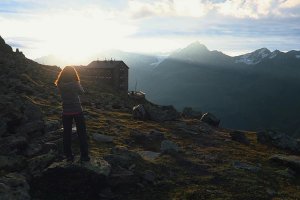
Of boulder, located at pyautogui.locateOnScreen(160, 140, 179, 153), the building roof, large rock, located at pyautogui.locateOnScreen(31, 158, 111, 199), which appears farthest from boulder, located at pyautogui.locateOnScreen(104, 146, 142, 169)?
the building roof

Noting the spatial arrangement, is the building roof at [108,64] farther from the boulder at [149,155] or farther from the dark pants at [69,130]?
the dark pants at [69,130]

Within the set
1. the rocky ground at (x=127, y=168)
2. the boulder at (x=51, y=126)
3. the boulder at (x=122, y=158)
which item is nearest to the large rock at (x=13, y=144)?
the rocky ground at (x=127, y=168)

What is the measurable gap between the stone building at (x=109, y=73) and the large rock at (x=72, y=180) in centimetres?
10848

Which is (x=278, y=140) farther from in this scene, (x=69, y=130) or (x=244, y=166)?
(x=69, y=130)

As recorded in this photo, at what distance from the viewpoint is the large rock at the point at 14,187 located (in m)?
15.7

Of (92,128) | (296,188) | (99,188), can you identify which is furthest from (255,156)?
(99,188)

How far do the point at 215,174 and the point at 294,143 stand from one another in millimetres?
18981

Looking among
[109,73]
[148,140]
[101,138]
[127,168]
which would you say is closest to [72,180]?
[127,168]

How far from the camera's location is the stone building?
418ft

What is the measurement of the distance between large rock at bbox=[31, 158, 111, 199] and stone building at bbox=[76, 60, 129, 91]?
10848 cm

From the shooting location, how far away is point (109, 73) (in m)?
128

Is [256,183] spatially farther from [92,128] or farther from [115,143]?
[92,128]

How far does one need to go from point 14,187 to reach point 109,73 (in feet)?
368

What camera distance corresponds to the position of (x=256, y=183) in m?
22.1
